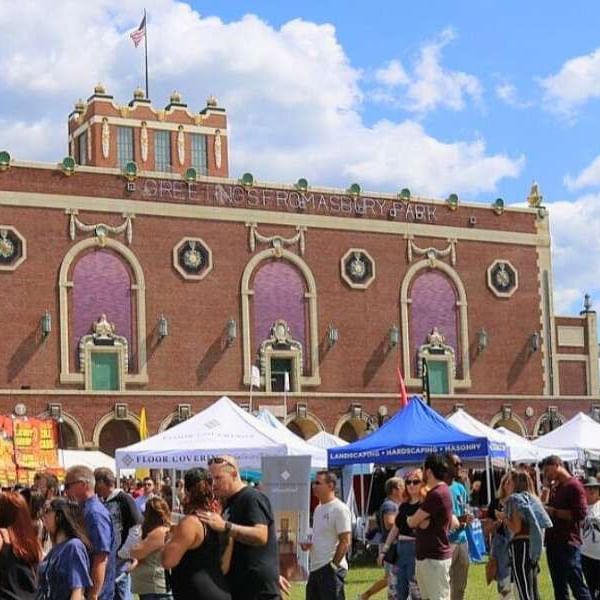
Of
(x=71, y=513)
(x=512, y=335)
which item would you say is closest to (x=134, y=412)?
(x=512, y=335)

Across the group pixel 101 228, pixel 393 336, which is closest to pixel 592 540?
pixel 101 228

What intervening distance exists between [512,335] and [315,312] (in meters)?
9.41

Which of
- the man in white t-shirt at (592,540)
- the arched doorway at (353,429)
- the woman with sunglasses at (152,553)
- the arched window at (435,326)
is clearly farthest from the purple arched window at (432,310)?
the woman with sunglasses at (152,553)

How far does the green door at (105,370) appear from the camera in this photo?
5019cm

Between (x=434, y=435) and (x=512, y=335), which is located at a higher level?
(x=512, y=335)

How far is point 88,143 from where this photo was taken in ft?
208

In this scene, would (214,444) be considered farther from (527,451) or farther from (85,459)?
(85,459)

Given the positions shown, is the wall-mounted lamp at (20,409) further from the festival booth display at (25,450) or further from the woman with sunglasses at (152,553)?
the woman with sunglasses at (152,553)

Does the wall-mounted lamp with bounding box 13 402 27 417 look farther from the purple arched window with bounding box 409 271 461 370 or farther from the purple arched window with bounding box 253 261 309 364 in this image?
the purple arched window with bounding box 409 271 461 370

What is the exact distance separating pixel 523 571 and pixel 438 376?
1707 inches

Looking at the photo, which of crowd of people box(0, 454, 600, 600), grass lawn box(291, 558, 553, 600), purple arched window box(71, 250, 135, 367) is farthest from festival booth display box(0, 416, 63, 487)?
purple arched window box(71, 250, 135, 367)

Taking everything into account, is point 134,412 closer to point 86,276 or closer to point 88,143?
point 86,276

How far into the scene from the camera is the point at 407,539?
47.5ft

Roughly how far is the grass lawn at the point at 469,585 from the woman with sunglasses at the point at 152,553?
712 cm
